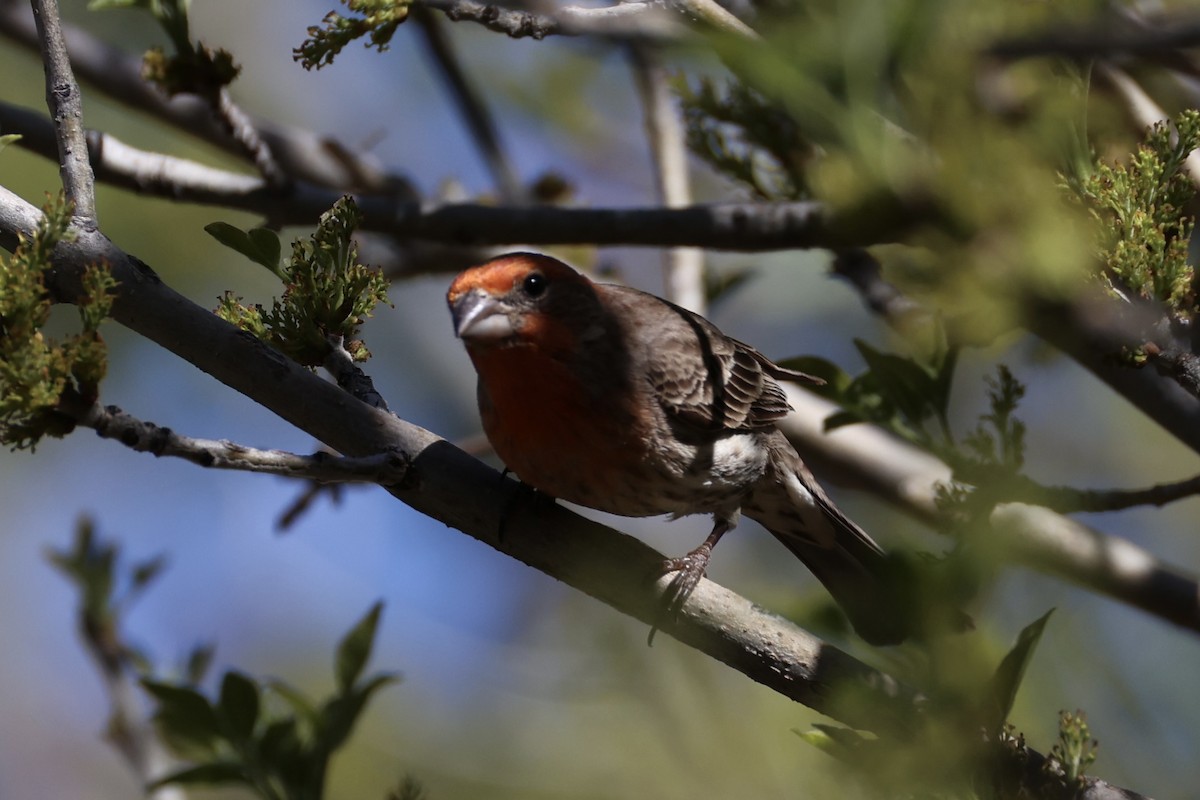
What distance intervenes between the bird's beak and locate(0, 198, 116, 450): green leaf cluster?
1519 millimetres

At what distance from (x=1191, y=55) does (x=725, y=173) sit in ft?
4.83

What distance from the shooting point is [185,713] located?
3.11 meters

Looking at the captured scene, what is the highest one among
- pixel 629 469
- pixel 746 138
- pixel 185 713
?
pixel 746 138

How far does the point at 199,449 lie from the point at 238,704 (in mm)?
1338

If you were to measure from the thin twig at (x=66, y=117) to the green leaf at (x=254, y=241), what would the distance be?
0.25 meters

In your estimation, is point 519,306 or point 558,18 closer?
point 558,18

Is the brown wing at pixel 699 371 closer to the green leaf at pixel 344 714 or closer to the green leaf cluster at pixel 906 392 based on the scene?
the green leaf cluster at pixel 906 392

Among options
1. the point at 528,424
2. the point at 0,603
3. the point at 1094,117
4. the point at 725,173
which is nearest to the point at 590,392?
the point at 528,424

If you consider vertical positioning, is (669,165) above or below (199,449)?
above

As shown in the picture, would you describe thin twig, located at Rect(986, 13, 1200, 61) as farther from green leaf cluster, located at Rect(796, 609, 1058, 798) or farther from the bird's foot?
the bird's foot

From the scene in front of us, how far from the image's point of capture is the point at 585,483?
353 centimetres

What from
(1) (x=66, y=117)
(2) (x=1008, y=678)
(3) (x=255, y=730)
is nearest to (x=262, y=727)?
(3) (x=255, y=730)

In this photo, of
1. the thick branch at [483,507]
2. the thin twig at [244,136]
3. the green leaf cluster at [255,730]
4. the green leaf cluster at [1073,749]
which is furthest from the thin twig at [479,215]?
the green leaf cluster at [1073,749]

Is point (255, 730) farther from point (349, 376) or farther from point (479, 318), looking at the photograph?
point (479, 318)
